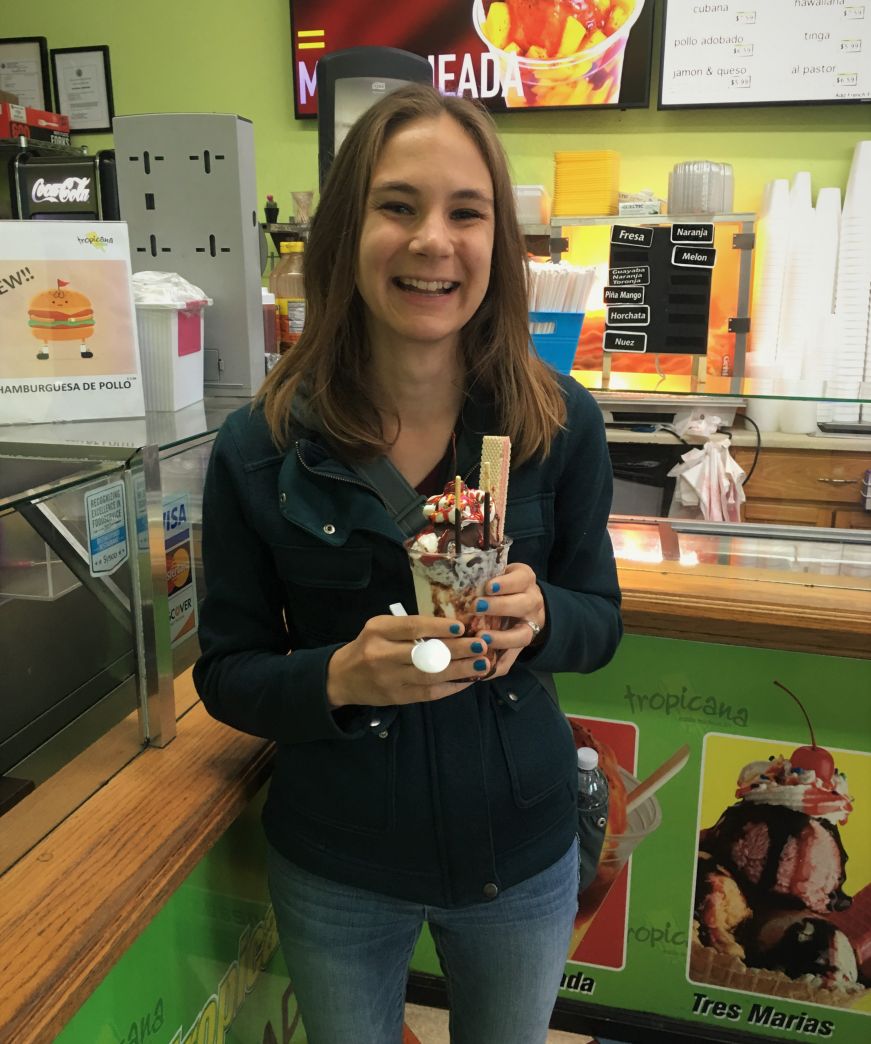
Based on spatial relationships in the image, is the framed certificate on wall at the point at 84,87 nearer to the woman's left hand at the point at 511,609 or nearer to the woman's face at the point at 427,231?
the woman's face at the point at 427,231

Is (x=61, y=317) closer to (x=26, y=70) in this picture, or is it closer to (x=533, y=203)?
(x=533, y=203)

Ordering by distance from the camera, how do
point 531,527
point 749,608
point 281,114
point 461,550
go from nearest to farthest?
point 461,550 → point 531,527 → point 749,608 → point 281,114

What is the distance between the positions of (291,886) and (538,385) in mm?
746

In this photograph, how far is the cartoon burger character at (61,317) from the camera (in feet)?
3.99

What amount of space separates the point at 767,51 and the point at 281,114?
252 centimetres

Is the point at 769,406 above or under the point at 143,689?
above

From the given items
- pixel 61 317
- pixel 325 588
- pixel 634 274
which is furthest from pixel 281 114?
pixel 325 588

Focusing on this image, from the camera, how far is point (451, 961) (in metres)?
1.21

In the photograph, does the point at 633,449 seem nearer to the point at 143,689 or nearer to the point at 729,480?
the point at 729,480

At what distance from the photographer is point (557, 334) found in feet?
5.72

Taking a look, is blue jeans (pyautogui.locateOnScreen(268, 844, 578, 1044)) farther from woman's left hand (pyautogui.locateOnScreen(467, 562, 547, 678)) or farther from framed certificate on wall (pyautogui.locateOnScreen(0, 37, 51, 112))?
framed certificate on wall (pyautogui.locateOnScreen(0, 37, 51, 112))

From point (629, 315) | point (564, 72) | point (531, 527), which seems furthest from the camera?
point (564, 72)

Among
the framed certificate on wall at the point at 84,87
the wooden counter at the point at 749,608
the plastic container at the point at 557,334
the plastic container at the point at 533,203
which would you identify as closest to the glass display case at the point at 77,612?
the plastic container at the point at 557,334

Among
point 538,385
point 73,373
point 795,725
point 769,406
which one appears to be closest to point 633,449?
point 769,406
